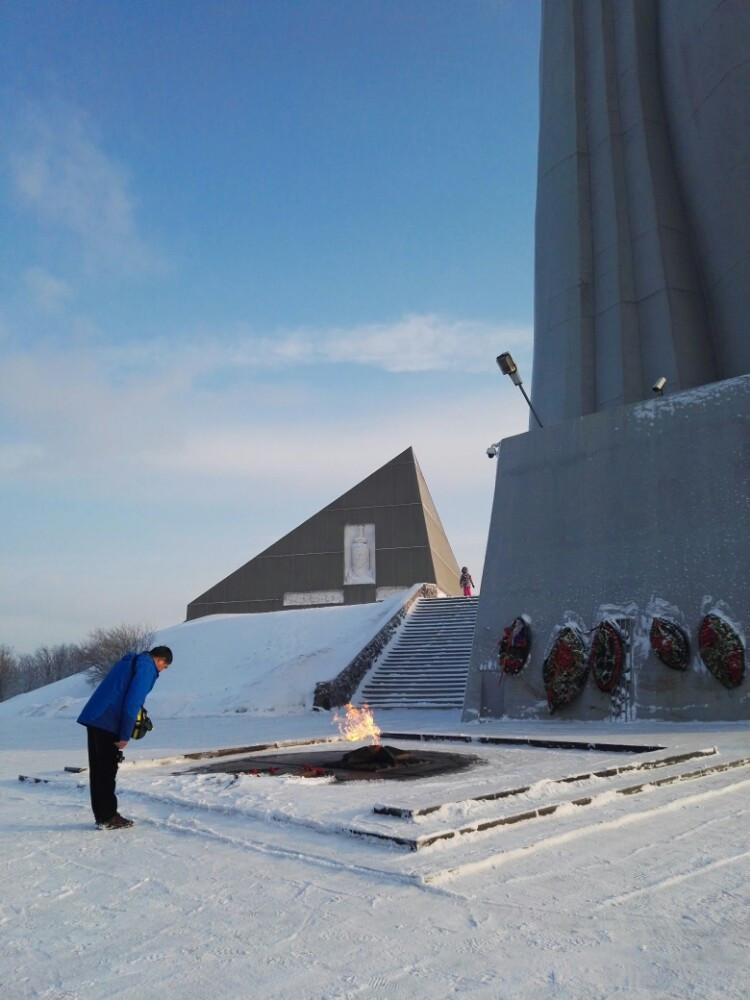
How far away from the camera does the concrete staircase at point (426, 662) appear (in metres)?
16.4

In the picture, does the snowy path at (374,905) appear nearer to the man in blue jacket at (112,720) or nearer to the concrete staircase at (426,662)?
the man in blue jacket at (112,720)

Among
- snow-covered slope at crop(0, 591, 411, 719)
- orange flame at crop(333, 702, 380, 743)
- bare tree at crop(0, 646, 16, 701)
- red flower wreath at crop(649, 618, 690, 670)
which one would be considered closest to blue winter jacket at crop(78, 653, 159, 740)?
orange flame at crop(333, 702, 380, 743)

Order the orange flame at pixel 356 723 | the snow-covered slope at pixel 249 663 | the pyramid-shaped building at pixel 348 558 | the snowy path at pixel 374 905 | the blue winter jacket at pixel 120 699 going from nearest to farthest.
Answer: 1. the snowy path at pixel 374 905
2. the blue winter jacket at pixel 120 699
3. the orange flame at pixel 356 723
4. the snow-covered slope at pixel 249 663
5. the pyramid-shaped building at pixel 348 558

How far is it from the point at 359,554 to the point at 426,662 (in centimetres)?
1161

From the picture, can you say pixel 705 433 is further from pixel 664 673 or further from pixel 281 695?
pixel 281 695

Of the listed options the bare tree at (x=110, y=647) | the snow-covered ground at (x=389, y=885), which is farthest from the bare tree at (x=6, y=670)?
the snow-covered ground at (x=389, y=885)

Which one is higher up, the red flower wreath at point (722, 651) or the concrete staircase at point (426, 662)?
the red flower wreath at point (722, 651)

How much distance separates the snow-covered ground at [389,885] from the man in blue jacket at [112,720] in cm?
19

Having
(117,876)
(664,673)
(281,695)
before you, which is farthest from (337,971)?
(281,695)

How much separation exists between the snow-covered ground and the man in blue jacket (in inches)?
7.6

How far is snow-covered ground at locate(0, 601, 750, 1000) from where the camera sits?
2.46 m

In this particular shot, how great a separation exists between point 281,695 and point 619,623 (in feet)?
28.3

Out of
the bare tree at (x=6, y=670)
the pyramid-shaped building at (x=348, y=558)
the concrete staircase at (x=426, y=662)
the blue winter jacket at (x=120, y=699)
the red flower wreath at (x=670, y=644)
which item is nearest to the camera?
the blue winter jacket at (x=120, y=699)

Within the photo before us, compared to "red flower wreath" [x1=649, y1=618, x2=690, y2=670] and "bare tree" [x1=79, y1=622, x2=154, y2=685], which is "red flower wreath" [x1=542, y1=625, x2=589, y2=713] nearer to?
"red flower wreath" [x1=649, y1=618, x2=690, y2=670]
